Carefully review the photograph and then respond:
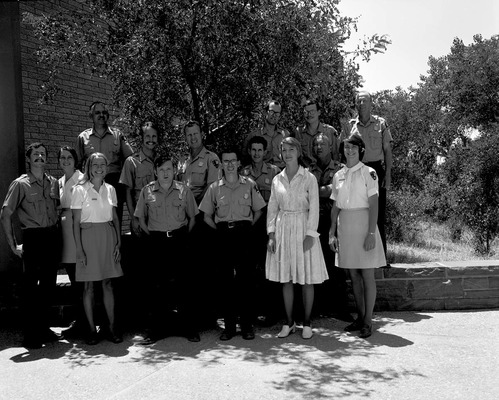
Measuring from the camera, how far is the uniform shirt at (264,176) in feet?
18.3

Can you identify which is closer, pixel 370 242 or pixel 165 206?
pixel 370 242

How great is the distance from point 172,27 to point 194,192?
1.79 meters

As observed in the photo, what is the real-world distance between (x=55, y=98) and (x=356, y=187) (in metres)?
5.40

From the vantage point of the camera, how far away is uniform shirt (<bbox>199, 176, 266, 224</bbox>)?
5137 millimetres

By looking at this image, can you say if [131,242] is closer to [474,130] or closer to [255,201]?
[255,201]

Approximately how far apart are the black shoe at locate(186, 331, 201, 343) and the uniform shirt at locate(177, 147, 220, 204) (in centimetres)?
138

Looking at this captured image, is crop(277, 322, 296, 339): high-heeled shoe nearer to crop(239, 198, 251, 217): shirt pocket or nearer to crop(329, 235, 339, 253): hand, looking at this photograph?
crop(329, 235, 339, 253): hand

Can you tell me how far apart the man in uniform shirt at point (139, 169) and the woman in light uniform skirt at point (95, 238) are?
38cm

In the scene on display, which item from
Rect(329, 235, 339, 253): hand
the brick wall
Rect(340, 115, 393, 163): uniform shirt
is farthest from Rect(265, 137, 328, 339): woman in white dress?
the brick wall

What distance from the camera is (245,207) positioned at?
5.16 meters

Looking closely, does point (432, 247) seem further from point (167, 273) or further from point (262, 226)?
point (167, 273)

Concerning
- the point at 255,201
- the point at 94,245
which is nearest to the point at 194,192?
the point at 255,201

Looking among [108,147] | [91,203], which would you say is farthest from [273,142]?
[91,203]

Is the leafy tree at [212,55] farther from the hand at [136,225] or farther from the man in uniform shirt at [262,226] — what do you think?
the hand at [136,225]
